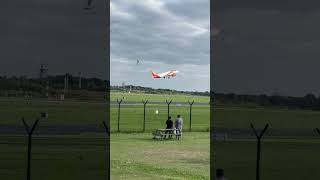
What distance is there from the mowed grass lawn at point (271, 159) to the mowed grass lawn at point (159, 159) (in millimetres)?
620

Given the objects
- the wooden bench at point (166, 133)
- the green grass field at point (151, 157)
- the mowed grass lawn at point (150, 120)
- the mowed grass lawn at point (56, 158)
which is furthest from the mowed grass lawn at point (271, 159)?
the mowed grass lawn at point (150, 120)

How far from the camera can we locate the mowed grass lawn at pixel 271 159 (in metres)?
12.8

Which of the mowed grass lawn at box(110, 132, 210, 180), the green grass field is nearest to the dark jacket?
the green grass field

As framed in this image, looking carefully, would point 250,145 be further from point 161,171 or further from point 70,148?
point 161,171

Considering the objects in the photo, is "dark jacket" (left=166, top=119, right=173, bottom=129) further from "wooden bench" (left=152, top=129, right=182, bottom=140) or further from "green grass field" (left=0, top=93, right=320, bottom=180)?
"green grass field" (left=0, top=93, right=320, bottom=180)

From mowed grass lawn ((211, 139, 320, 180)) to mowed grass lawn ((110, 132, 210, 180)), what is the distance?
2.03ft

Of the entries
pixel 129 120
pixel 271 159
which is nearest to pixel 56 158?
pixel 271 159

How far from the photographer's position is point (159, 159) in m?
15.7

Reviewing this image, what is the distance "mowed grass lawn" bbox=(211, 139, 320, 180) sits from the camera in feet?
42.1

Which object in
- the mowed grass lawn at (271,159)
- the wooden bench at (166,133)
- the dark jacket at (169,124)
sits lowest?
the mowed grass lawn at (271,159)

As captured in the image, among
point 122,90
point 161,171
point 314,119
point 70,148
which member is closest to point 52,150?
point 70,148

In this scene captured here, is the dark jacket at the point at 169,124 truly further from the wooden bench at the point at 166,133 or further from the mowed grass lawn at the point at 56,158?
the mowed grass lawn at the point at 56,158

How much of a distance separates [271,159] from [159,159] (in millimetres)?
3590

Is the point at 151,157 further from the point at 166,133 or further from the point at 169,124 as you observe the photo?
the point at 169,124
